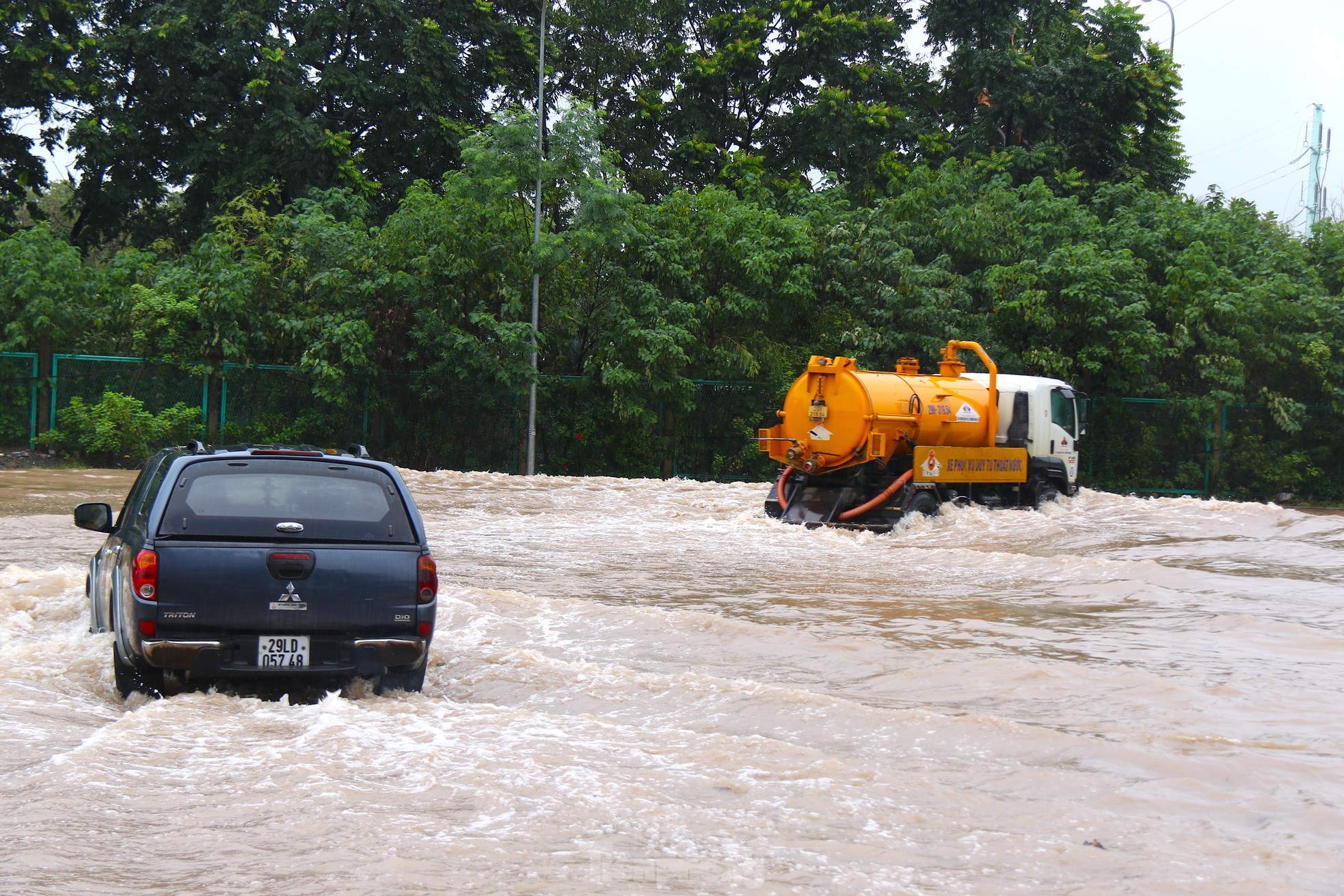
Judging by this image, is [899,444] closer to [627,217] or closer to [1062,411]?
[1062,411]

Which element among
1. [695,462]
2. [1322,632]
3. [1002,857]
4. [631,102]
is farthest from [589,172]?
[1002,857]

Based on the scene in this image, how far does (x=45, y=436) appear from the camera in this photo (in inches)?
984

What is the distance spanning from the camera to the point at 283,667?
22.5 ft

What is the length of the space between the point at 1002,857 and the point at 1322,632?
22.8 feet

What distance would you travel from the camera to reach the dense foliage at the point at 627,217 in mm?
26688

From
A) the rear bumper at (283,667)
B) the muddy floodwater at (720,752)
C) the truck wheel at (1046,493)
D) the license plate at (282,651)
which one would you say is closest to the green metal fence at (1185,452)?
the truck wheel at (1046,493)

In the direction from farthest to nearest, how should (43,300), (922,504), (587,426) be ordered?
1. (587,426)
2. (43,300)
3. (922,504)


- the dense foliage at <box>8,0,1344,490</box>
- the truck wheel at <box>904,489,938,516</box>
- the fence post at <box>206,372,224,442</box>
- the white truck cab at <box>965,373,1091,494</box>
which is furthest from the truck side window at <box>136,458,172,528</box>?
the fence post at <box>206,372,224,442</box>

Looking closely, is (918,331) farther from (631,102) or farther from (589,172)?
(631,102)

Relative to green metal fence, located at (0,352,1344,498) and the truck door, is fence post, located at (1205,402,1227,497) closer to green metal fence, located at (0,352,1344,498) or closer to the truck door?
green metal fence, located at (0,352,1344,498)

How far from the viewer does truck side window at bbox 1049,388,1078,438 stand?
21.9 m

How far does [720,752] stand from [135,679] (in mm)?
3324

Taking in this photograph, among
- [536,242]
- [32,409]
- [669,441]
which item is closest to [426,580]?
[536,242]

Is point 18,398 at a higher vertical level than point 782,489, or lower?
higher
